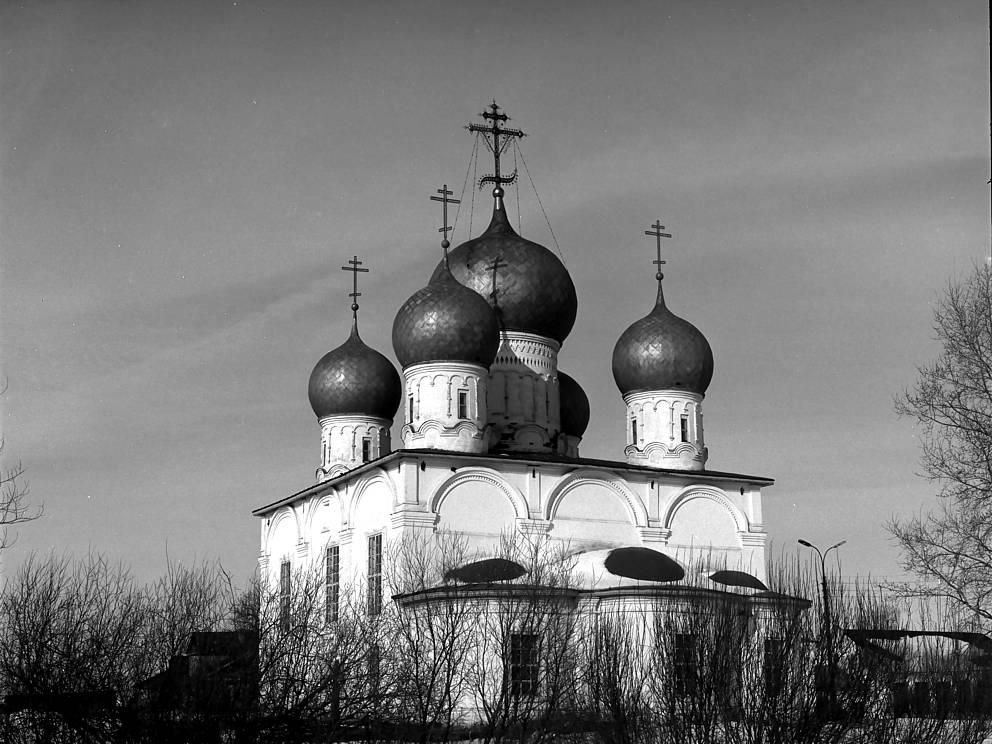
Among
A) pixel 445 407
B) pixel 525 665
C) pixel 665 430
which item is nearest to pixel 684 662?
pixel 525 665

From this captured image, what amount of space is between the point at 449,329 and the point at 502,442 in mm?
2673

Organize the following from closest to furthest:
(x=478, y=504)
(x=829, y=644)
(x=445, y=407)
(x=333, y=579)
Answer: (x=829, y=644) → (x=478, y=504) → (x=445, y=407) → (x=333, y=579)

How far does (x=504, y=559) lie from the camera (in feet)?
75.4

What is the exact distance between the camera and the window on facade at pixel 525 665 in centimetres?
1830

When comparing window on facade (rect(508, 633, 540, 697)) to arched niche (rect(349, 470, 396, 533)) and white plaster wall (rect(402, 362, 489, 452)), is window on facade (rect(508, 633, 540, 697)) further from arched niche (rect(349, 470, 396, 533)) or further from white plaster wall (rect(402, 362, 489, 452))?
white plaster wall (rect(402, 362, 489, 452))

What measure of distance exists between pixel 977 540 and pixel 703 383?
35.4 feet

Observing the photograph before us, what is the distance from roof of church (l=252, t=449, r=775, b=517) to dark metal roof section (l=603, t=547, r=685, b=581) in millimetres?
2011

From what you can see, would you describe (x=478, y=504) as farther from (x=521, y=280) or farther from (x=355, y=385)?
(x=355, y=385)

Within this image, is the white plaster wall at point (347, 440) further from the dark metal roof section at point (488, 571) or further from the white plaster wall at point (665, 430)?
the dark metal roof section at point (488, 571)

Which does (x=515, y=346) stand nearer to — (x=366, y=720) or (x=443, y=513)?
(x=443, y=513)

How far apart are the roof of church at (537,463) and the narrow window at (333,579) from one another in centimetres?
126

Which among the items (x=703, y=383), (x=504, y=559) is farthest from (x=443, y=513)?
(x=703, y=383)

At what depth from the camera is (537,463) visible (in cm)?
2473

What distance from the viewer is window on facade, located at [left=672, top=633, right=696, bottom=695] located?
15734 millimetres
